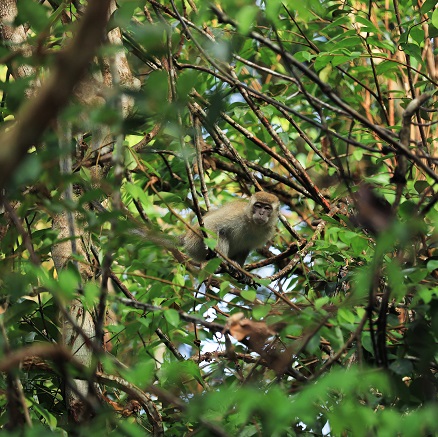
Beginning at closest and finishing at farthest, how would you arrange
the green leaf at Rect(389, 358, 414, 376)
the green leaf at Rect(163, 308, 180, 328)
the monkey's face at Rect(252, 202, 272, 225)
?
the green leaf at Rect(163, 308, 180, 328)
the green leaf at Rect(389, 358, 414, 376)
the monkey's face at Rect(252, 202, 272, 225)

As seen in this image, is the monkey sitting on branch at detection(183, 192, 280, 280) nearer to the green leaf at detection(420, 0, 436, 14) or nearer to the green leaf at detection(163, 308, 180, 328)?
the green leaf at detection(420, 0, 436, 14)

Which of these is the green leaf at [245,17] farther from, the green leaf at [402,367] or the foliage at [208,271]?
the green leaf at [402,367]

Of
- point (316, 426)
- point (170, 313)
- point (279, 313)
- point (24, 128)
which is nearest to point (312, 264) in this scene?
point (316, 426)

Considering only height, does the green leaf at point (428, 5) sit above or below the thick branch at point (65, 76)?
above

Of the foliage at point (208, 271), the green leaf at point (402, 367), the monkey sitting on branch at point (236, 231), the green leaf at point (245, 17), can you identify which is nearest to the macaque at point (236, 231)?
the monkey sitting on branch at point (236, 231)

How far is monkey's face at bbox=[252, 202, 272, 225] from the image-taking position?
8.18m

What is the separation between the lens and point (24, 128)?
1708 mm

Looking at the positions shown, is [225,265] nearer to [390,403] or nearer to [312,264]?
[312,264]

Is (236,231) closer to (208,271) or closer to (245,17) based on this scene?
(208,271)

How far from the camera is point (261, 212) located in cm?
821

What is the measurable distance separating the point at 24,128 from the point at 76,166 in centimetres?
326

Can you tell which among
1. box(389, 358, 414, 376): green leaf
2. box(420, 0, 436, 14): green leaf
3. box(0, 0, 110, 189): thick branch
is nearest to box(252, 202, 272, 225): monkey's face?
box(420, 0, 436, 14): green leaf

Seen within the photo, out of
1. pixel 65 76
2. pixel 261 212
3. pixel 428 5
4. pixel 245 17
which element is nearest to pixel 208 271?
pixel 245 17

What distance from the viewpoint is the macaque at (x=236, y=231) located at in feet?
27.8
